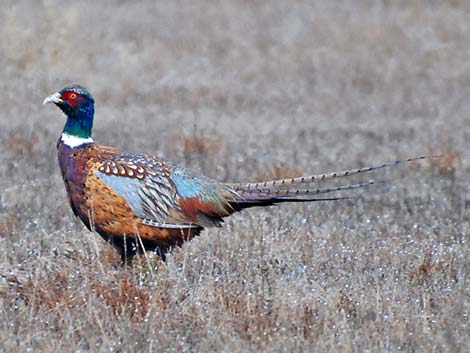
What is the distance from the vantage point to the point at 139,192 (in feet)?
21.7

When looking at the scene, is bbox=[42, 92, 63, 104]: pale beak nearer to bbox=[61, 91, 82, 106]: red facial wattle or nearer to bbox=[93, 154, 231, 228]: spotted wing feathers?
bbox=[61, 91, 82, 106]: red facial wattle

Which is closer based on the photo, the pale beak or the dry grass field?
the dry grass field

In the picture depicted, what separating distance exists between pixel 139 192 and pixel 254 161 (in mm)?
4837

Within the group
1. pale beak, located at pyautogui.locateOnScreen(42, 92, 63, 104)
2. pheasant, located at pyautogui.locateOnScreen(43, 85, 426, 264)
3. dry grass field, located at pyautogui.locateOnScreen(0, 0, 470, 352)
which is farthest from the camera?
pale beak, located at pyautogui.locateOnScreen(42, 92, 63, 104)

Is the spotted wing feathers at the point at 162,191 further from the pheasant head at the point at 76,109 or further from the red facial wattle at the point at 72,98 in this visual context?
the red facial wattle at the point at 72,98

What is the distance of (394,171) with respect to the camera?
36.3ft

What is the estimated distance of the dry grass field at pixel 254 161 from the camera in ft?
19.1

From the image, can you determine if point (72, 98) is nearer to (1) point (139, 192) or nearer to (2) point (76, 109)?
(2) point (76, 109)

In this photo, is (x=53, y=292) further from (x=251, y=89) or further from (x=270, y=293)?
(x=251, y=89)

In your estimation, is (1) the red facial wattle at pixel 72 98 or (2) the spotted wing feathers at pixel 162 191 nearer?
(2) the spotted wing feathers at pixel 162 191

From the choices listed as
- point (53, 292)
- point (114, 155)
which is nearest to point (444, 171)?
point (114, 155)

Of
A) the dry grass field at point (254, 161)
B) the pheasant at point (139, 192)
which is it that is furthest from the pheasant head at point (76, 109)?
the dry grass field at point (254, 161)

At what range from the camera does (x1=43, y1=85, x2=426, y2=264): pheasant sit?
6.55 meters

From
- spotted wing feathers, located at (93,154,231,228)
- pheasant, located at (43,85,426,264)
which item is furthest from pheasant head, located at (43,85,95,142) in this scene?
spotted wing feathers, located at (93,154,231,228)
